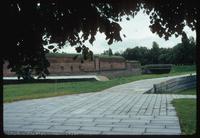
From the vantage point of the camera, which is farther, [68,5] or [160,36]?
[160,36]

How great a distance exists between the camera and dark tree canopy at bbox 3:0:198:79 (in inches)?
215

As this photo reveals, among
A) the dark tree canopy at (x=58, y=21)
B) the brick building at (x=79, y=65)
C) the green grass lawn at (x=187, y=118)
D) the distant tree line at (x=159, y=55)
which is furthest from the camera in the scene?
the distant tree line at (x=159, y=55)

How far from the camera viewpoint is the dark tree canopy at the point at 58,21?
5.47m

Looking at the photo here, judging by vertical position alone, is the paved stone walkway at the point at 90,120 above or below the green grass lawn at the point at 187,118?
below

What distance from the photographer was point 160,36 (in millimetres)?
6953

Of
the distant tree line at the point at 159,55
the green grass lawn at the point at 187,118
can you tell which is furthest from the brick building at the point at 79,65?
the distant tree line at the point at 159,55

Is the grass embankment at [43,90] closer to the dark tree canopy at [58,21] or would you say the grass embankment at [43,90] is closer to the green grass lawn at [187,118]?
the green grass lawn at [187,118]

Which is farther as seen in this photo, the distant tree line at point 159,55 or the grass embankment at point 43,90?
the distant tree line at point 159,55

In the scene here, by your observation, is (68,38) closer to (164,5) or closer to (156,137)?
(164,5)

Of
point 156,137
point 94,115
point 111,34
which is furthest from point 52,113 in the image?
point 111,34

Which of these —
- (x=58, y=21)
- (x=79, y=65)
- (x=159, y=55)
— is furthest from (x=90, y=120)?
(x=159, y=55)

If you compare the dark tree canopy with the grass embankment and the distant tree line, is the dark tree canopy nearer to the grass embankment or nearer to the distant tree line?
the grass embankment

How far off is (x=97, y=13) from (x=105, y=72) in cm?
4089

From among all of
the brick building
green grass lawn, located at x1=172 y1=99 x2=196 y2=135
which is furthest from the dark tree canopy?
the brick building
